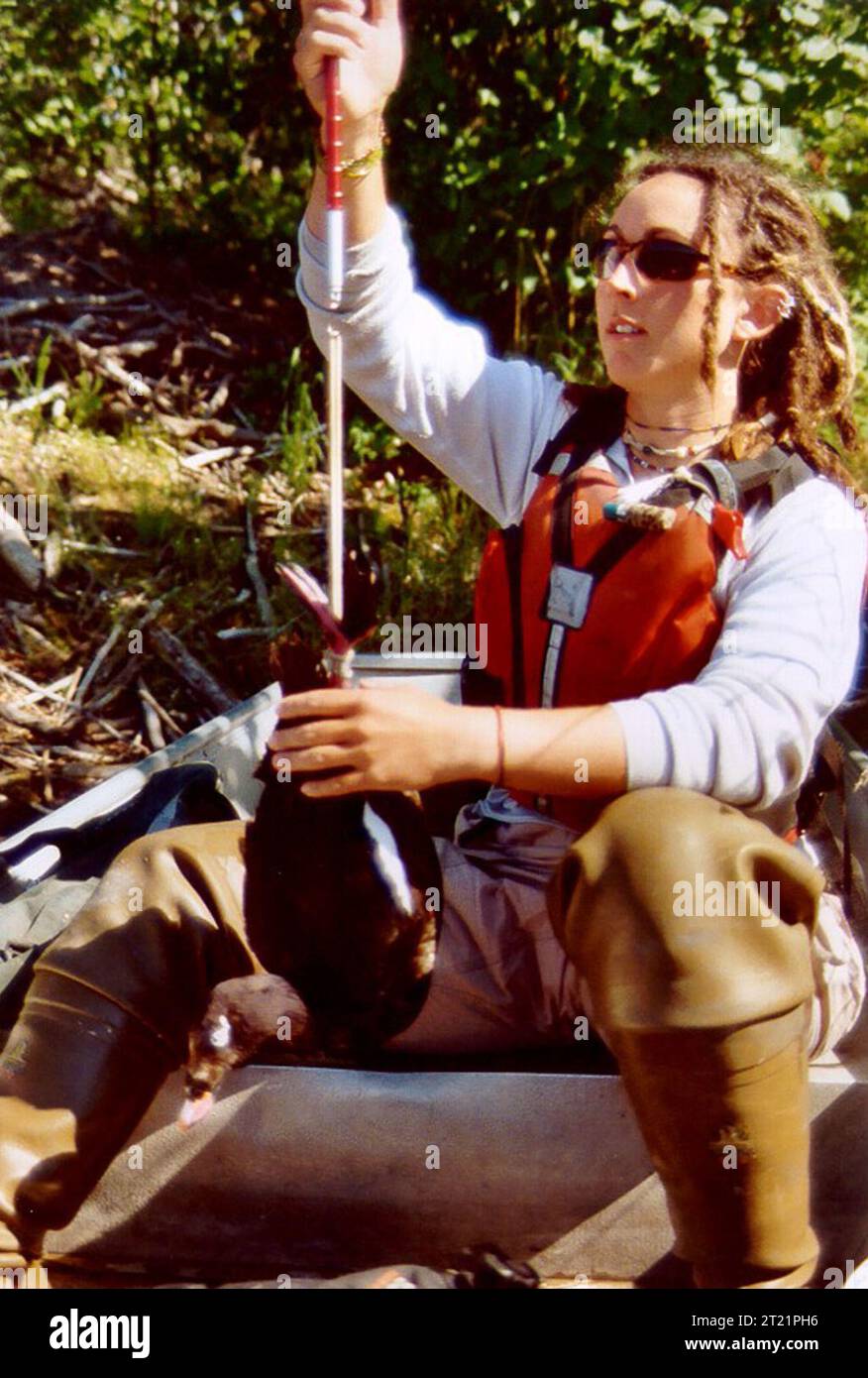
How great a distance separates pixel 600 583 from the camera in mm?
1406

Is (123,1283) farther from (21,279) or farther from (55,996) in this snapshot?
(21,279)

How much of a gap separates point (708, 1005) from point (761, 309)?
2.58ft

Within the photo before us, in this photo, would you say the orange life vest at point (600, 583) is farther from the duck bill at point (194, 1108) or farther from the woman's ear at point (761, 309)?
the duck bill at point (194, 1108)

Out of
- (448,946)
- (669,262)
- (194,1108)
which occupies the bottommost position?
(194,1108)

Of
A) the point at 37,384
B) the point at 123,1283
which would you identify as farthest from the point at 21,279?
the point at 123,1283

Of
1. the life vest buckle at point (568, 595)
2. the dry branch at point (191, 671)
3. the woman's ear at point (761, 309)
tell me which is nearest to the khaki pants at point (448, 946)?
the life vest buckle at point (568, 595)

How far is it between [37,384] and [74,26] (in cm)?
100

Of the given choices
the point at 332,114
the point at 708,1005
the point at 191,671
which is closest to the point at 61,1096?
the point at 708,1005

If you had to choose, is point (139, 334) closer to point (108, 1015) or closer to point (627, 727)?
point (108, 1015)

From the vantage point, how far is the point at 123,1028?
1.39 m

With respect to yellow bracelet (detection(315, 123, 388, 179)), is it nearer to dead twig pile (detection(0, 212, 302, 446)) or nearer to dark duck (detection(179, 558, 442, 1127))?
dark duck (detection(179, 558, 442, 1127))

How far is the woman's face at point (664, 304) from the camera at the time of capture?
148cm

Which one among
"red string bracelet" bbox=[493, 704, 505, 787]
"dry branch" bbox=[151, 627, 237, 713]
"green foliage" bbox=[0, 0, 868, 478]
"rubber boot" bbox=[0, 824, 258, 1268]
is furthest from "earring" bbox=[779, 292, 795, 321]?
"dry branch" bbox=[151, 627, 237, 713]

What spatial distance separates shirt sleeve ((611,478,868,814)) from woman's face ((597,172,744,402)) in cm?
21
